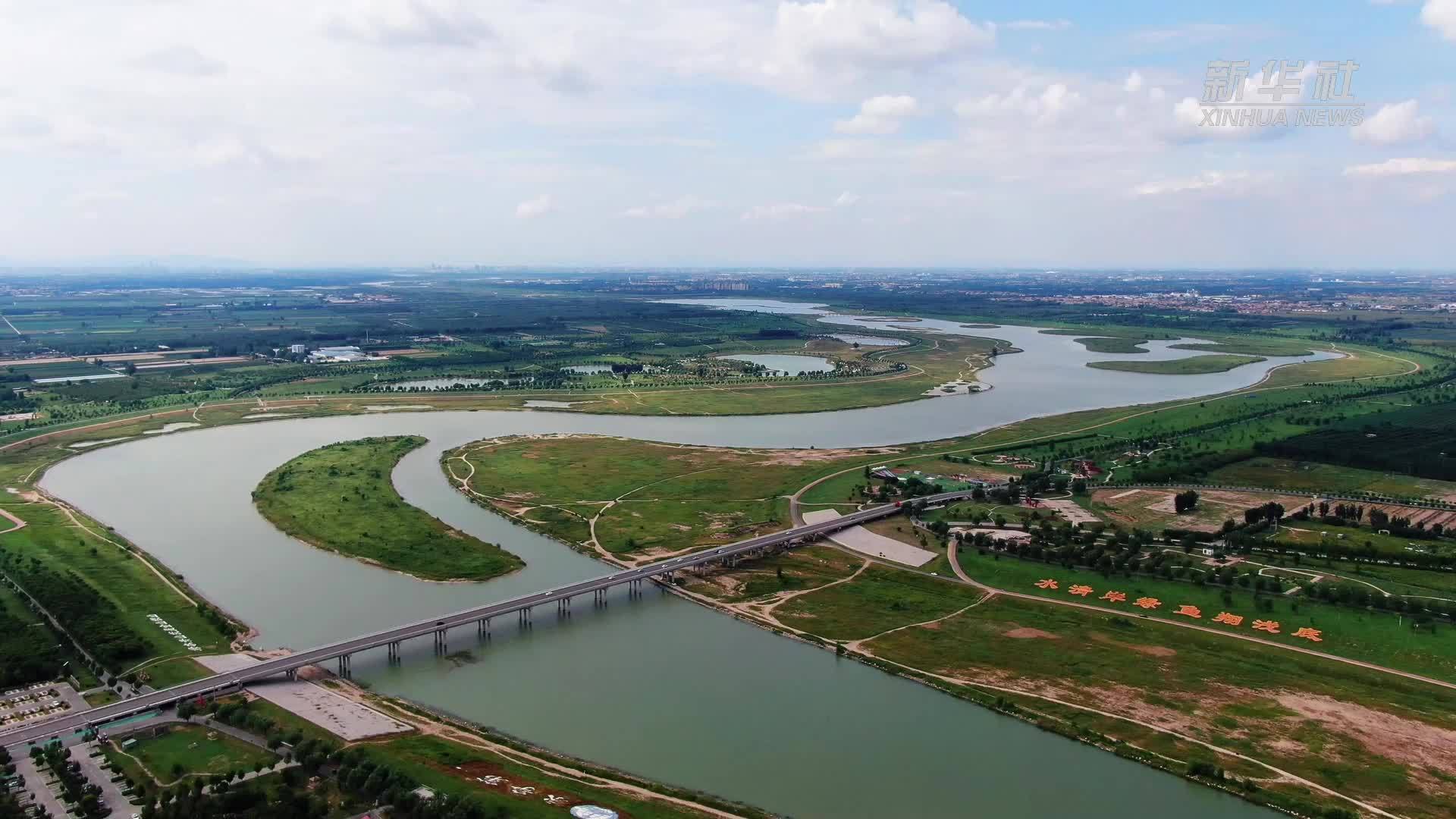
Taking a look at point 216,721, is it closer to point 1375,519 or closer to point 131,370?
point 1375,519

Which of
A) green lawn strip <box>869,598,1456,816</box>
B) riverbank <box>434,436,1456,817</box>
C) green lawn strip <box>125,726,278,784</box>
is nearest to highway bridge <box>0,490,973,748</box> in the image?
riverbank <box>434,436,1456,817</box>

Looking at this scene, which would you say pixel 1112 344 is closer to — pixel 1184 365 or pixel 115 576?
pixel 1184 365

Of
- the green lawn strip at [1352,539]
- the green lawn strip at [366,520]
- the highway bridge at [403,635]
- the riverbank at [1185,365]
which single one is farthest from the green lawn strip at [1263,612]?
the riverbank at [1185,365]

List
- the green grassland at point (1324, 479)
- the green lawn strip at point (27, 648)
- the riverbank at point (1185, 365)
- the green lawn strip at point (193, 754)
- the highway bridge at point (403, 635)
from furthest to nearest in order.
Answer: the riverbank at point (1185, 365), the green grassland at point (1324, 479), the green lawn strip at point (27, 648), the highway bridge at point (403, 635), the green lawn strip at point (193, 754)

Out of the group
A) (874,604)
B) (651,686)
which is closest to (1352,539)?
(874,604)

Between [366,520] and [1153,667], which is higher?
Result: [366,520]

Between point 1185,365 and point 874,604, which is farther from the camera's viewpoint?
point 1185,365

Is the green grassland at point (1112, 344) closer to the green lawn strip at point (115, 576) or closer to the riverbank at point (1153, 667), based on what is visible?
the riverbank at point (1153, 667)

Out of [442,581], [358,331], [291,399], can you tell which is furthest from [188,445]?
[358,331]
